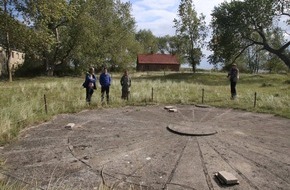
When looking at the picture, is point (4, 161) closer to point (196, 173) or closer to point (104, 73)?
point (196, 173)

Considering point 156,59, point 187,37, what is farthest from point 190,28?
point 156,59

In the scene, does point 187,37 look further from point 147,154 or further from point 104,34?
point 147,154

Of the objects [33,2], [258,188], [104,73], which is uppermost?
[33,2]

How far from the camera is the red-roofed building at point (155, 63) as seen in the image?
7238cm

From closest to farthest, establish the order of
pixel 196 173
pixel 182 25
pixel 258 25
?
pixel 196 173, pixel 258 25, pixel 182 25

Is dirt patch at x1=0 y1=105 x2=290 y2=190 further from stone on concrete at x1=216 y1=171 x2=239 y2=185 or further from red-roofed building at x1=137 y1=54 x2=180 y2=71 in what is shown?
red-roofed building at x1=137 y1=54 x2=180 y2=71

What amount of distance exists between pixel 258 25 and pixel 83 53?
22.1 metres

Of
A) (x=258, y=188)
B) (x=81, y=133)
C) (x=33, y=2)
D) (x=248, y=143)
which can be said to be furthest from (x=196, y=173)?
(x=33, y=2)

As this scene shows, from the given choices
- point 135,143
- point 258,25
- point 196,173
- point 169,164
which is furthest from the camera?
point 258,25

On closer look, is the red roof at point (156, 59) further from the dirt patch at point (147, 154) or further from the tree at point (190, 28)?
the dirt patch at point (147, 154)

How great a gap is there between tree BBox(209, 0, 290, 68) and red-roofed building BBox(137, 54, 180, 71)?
105 ft

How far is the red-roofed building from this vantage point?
237ft

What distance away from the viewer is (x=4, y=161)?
6.34 meters

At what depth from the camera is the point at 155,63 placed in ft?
239
